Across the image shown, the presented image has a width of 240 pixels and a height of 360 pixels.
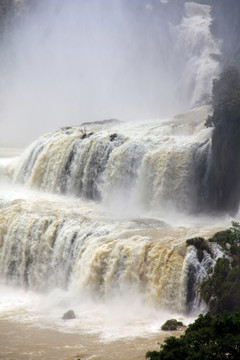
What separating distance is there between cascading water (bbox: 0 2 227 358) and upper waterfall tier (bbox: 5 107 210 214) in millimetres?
47

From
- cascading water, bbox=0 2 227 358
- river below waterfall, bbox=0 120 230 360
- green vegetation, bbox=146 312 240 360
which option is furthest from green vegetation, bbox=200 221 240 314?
green vegetation, bbox=146 312 240 360

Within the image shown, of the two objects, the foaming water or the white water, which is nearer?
the foaming water

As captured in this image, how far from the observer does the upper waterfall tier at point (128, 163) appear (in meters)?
23.4

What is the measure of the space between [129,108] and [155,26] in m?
9.51

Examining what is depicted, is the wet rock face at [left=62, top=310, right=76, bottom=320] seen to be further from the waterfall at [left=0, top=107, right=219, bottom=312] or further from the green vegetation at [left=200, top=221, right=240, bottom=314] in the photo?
the green vegetation at [left=200, top=221, right=240, bottom=314]

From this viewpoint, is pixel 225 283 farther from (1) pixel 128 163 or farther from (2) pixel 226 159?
(1) pixel 128 163

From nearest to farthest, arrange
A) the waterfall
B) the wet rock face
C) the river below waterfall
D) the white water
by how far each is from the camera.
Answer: the river below waterfall → the wet rock face → the white water → the waterfall

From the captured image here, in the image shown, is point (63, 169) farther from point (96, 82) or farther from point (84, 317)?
point (96, 82)

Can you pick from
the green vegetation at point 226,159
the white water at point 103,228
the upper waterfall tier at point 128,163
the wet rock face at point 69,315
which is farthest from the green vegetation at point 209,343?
the upper waterfall tier at point 128,163

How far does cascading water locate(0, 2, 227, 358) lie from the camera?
1728 centimetres

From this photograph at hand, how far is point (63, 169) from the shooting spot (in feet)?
90.0

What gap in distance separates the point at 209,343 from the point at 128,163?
15542 mm

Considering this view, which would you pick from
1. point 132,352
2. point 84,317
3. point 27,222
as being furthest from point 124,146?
point 132,352

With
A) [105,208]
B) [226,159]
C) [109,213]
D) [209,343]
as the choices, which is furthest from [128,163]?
[209,343]
